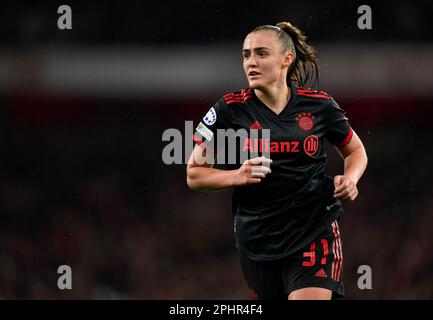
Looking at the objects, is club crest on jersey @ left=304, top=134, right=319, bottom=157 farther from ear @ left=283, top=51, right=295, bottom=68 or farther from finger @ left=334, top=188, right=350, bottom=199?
ear @ left=283, top=51, right=295, bottom=68

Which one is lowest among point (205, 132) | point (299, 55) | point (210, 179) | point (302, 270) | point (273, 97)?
point (302, 270)

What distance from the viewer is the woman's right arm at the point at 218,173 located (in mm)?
3461

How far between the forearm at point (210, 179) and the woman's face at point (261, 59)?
0.45m

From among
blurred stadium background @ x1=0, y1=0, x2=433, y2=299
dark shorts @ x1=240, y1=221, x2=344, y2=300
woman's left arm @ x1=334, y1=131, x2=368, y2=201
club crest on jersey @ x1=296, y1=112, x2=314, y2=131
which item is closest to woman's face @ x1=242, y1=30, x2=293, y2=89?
club crest on jersey @ x1=296, y1=112, x2=314, y2=131

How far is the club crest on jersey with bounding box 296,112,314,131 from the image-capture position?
3.75m

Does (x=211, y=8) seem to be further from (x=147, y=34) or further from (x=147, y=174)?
(x=147, y=174)

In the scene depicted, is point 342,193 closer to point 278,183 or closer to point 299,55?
point 278,183

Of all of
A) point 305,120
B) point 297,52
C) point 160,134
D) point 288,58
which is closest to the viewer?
point 305,120

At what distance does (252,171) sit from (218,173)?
24cm

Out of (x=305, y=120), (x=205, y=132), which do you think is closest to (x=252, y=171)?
(x=205, y=132)

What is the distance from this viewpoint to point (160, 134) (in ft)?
25.8
